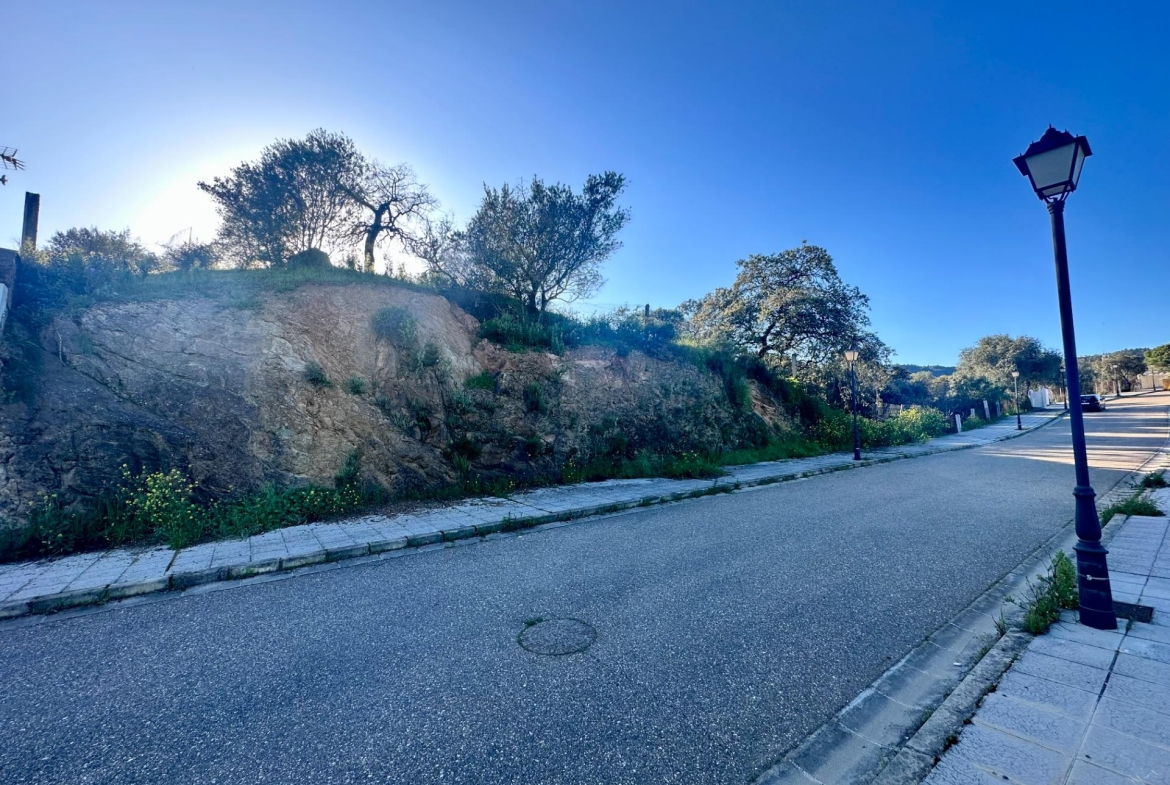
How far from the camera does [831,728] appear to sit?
275 centimetres

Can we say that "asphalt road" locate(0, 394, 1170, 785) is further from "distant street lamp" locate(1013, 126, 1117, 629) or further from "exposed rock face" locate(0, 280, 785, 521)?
"exposed rock face" locate(0, 280, 785, 521)

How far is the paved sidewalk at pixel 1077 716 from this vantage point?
2.28m

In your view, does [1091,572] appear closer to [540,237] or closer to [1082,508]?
[1082,508]

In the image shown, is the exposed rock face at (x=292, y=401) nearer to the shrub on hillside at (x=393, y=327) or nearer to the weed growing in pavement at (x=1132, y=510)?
the shrub on hillside at (x=393, y=327)

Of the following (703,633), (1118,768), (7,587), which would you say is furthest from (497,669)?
(7,587)

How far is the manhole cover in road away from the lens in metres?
3.68

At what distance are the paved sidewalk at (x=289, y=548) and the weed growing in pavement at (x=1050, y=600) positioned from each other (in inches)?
229

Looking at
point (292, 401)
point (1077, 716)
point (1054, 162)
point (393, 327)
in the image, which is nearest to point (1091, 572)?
point (1077, 716)

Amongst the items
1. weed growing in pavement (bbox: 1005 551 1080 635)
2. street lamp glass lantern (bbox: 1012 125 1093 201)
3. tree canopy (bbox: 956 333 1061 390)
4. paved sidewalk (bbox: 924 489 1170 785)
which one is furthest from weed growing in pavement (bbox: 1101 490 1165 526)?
tree canopy (bbox: 956 333 1061 390)

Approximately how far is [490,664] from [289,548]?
4.32 m

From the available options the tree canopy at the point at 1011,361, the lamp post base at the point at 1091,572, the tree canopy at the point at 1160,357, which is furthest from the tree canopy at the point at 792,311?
the tree canopy at the point at 1160,357

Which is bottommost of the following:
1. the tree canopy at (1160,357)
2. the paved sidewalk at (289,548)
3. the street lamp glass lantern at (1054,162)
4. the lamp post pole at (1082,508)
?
the paved sidewalk at (289,548)

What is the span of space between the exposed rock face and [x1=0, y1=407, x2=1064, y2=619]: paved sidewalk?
54.4 inches

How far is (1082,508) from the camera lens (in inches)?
156
